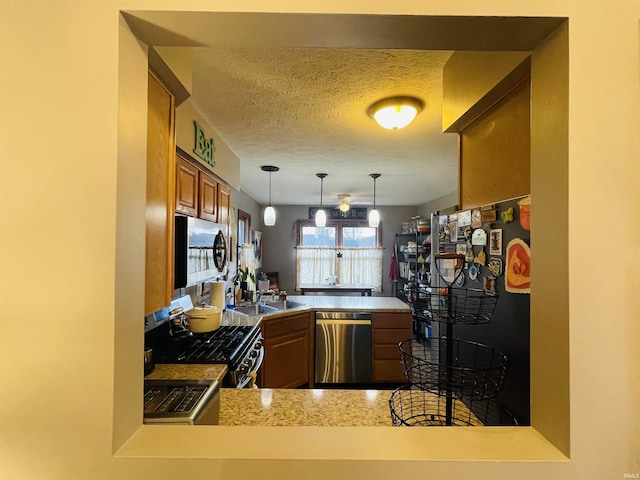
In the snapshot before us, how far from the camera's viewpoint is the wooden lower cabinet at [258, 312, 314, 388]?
121 inches

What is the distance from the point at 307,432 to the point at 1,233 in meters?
0.73

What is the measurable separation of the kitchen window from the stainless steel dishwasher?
340 centimetres

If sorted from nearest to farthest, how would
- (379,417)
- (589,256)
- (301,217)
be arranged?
1. (589,256)
2. (379,417)
3. (301,217)

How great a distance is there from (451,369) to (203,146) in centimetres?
192

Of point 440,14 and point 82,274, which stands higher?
point 440,14

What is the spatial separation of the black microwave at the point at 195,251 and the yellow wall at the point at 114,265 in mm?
Result: 841

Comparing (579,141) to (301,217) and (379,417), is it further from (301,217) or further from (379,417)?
(301,217)

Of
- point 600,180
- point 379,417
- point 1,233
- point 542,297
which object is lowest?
point 379,417

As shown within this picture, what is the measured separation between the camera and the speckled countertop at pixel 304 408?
116cm

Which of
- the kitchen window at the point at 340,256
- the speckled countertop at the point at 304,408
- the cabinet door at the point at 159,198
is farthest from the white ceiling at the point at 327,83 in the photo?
the kitchen window at the point at 340,256

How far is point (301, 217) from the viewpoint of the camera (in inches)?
275

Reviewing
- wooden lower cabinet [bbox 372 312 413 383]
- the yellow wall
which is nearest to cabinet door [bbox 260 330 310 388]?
wooden lower cabinet [bbox 372 312 413 383]

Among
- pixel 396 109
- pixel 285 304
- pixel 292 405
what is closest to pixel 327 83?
pixel 396 109

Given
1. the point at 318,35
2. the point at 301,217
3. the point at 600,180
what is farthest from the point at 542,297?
the point at 301,217
